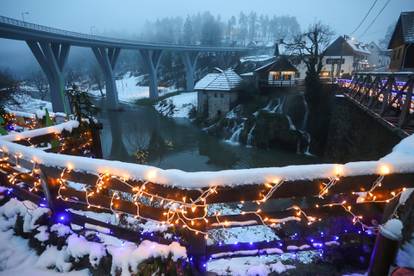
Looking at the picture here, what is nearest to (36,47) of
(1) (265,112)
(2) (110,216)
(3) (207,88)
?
(3) (207,88)

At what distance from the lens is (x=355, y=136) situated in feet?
40.5

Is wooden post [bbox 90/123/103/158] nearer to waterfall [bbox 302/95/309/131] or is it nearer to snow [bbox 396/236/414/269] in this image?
snow [bbox 396/236/414/269]

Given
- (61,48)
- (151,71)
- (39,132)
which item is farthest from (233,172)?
(151,71)

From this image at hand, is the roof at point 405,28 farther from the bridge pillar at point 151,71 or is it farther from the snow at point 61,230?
A: the bridge pillar at point 151,71

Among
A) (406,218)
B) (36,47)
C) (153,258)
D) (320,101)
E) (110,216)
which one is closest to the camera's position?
(153,258)

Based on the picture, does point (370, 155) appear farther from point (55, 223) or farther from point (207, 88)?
point (207, 88)

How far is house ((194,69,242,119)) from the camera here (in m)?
26.6

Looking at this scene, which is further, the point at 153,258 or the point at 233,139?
the point at 233,139

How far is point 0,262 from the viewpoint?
3.13 m

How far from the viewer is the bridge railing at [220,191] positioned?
2254 mm

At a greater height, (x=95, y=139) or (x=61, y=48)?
(x=61, y=48)

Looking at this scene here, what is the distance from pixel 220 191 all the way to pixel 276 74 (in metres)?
30.5

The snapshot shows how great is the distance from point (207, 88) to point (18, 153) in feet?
83.1

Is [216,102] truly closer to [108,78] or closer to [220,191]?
[108,78]
